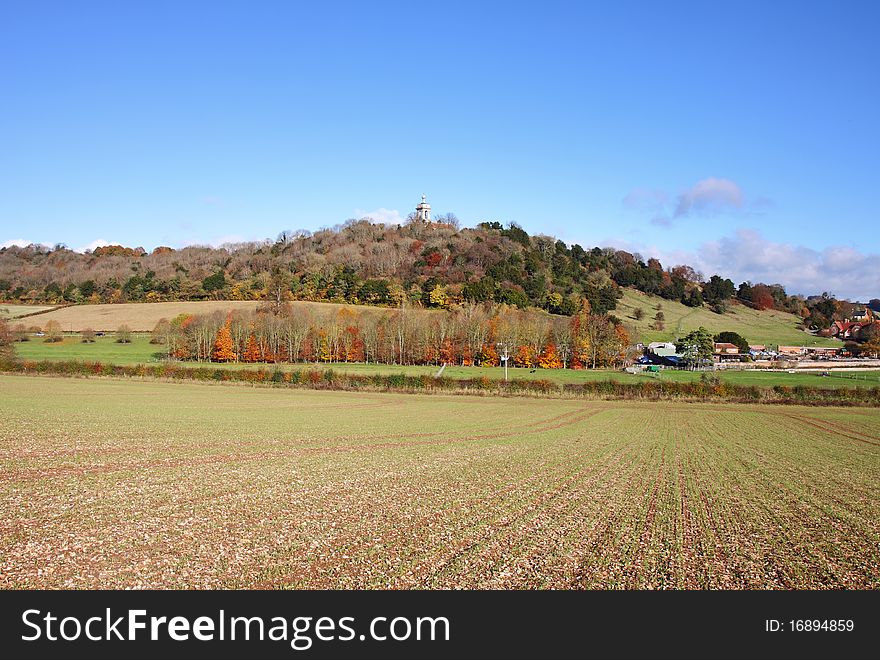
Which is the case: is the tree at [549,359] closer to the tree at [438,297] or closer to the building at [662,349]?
the building at [662,349]

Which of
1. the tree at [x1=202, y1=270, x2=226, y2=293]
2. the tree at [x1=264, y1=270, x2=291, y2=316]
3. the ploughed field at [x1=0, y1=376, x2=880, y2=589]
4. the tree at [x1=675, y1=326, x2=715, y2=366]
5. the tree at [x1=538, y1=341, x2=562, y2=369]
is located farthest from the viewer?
the tree at [x1=202, y1=270, x2=226, y2=293]

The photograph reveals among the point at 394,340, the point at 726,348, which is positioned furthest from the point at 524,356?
the point at 726,348

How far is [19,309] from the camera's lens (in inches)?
4975

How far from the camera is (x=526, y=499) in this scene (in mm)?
18281

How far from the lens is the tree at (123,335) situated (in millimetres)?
107812

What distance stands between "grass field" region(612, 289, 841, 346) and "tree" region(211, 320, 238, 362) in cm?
8842

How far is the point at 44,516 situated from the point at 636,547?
14764mm

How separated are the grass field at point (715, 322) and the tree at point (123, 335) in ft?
351

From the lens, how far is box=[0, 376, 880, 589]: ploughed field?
1185cm

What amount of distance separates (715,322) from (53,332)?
516 feet

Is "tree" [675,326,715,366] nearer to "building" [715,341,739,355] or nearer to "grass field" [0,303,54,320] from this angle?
"building" [715,341,739,355]

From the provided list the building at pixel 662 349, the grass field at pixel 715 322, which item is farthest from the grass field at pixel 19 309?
the grass field at pixel 715 322

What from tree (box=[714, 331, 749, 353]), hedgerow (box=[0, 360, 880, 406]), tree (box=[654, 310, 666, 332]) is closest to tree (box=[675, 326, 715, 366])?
tree (box=[714, 331, 749, 353])
